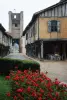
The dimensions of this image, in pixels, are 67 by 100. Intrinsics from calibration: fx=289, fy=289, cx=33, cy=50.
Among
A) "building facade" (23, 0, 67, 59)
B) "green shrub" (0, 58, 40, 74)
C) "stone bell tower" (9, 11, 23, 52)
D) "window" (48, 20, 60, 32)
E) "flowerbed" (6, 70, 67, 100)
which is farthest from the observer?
"stone bell tower" (9, 11, 23, 52)

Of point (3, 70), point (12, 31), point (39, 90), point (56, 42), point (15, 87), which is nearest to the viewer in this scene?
point (39, 90)

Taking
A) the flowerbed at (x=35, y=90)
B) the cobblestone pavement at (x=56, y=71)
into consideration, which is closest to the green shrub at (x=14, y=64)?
the cobblestone pavement at (x=56, y=71)

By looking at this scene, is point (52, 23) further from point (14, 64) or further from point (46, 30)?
point (14, 64)

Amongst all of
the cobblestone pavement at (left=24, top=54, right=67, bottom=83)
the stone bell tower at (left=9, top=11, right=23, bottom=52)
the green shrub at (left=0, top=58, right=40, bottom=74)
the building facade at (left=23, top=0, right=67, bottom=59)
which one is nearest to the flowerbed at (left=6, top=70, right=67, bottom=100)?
the cobblestone pavement at (left=24, top=54, right=67, bottom=83)

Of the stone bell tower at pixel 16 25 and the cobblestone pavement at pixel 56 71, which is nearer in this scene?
the cobblestone pavement at pixel 56 71

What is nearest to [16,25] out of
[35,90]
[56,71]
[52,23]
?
[52,23]

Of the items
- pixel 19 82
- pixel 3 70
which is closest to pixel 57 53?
pixel 3 70

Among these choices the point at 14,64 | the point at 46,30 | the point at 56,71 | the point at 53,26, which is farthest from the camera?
the point at 53,26

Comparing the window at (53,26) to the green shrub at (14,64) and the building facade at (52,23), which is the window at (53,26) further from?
the green shrub at (14,64)

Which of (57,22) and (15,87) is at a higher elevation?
(57,22)

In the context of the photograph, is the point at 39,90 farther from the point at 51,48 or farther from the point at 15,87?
the point at 51,48

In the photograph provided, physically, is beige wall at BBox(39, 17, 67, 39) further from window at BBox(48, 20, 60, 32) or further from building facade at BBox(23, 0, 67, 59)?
window at BBox(48, 20, 60, 32)

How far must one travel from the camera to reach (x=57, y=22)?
3622 centimetres

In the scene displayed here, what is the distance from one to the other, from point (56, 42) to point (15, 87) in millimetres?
29019
